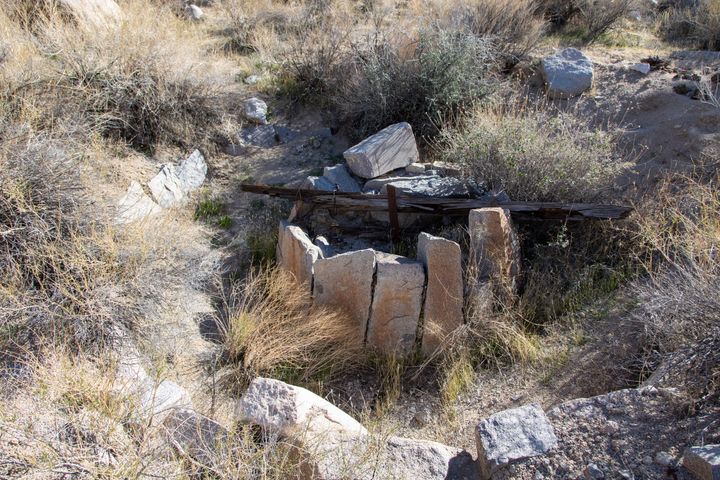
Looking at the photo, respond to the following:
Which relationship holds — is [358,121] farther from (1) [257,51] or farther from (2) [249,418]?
(2) [249,418]

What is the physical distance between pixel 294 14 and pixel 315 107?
2.47 metres

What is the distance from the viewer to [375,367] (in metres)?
4.94

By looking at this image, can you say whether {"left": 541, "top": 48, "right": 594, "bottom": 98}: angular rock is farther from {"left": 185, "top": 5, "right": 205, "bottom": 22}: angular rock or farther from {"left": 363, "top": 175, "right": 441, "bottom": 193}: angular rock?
{"left": 185, "top": 5, "right": 205, "bottom": 22}: angular rock

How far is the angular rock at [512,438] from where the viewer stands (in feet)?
11.2

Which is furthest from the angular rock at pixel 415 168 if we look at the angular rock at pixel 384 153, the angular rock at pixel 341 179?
the angular rock at pixel 341 179

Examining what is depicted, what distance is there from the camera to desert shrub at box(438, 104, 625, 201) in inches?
218

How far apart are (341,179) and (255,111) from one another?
6.12 feet

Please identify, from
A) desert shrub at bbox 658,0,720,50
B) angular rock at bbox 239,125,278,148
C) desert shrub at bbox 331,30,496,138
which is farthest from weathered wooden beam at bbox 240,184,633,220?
desert shrub at bbox 658,0,720,50

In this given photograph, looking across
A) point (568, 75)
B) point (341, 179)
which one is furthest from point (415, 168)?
point (568, 75)

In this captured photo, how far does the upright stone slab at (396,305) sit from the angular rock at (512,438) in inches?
56.2

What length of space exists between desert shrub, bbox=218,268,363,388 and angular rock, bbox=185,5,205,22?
6649 mm

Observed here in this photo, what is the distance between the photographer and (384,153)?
6.26 m

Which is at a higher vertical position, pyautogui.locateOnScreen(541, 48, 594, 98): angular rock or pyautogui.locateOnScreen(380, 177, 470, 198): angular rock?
pyautogui.locateOnScreen(541, 48, 594, 98): angular rock

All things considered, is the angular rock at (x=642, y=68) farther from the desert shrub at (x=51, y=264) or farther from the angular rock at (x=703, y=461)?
the desert shrub at (x=51, y=264)
